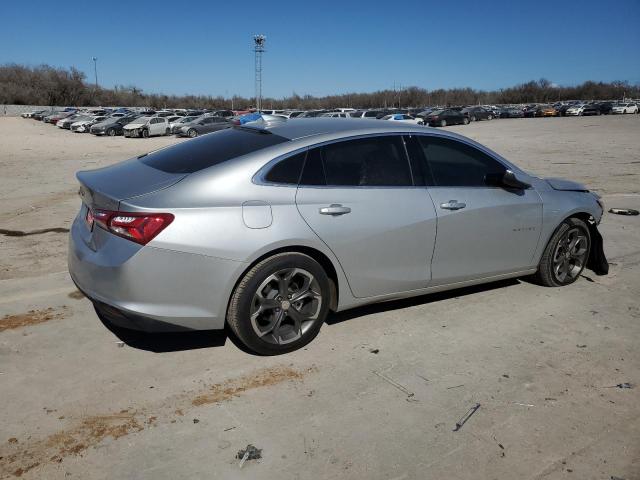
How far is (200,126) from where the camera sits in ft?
120

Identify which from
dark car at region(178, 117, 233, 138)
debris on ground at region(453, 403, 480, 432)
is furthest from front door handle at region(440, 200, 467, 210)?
dark car at region(178, 117, 233, 138)

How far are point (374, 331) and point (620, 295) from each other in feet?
8.54

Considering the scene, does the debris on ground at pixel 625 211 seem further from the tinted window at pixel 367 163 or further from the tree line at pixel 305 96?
the tree line at pixel 305 96

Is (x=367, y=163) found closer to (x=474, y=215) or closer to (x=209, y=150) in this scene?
(x=474, y=215)

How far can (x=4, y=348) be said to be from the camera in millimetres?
3764

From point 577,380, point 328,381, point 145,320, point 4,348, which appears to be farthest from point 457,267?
point 4,348

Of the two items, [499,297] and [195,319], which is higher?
[195,319]

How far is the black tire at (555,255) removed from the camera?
504 cm

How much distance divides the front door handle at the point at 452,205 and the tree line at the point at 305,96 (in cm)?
11505

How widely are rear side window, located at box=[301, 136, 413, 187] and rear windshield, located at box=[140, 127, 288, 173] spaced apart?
0.33 m

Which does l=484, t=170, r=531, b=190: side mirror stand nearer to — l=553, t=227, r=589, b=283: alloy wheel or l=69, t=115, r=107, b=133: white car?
l=553, t=227, r=589, b=283: alloy wheel

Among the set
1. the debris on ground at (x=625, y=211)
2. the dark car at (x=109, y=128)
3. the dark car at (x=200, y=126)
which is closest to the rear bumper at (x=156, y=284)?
the debris on ground at (x=625, y=211)

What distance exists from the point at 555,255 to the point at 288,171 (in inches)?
114

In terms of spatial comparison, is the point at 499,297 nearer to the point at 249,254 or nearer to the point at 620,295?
the point at 620,295
